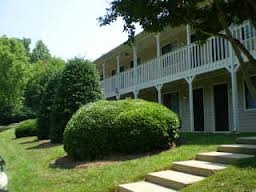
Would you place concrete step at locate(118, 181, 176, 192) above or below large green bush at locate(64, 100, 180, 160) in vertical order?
below

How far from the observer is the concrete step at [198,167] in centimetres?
1058

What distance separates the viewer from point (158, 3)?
7.91m

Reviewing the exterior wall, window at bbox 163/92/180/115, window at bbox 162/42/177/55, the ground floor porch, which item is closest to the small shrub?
window at bbox 163/92/180/115

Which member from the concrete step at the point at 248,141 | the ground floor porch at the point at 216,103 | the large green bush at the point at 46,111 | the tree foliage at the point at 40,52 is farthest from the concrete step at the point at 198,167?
the tree foliage at the point at 40,52

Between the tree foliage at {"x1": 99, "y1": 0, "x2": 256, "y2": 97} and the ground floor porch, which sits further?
the ground floor porch

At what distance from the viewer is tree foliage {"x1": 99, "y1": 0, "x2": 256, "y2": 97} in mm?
7867

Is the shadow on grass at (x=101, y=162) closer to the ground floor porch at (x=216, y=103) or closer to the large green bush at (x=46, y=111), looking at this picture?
the ground floor porch at (x=216, y=103)

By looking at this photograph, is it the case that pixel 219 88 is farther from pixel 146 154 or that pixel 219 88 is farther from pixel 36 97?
pixel 36 97

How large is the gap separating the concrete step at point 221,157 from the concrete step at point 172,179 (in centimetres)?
86

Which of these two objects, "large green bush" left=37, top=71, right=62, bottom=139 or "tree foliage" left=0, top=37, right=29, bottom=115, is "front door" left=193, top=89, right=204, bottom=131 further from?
"tree foliage" left=0, top=37, right=29, bottom=115

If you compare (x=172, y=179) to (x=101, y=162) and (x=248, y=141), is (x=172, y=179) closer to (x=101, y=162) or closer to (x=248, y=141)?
(x=248, y=141)

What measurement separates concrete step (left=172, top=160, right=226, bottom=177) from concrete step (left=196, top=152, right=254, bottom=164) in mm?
189

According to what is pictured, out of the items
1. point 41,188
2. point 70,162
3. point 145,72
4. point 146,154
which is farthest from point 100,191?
point 145,72

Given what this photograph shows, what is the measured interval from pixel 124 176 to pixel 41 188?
204cm
